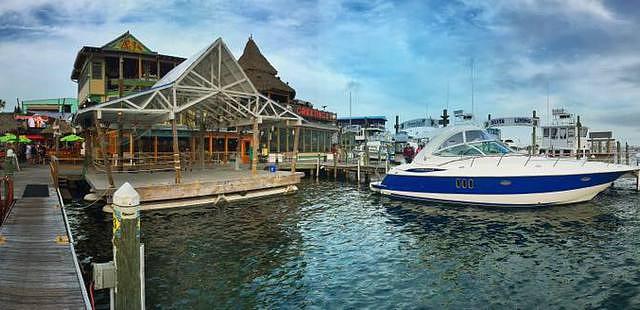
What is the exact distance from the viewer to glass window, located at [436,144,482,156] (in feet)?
68.1

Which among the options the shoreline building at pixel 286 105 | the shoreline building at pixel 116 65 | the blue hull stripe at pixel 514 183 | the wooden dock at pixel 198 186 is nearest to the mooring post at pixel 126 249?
the wooden dock at pixel 198 186

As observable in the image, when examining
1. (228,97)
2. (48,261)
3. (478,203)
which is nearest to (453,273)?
(48,261)

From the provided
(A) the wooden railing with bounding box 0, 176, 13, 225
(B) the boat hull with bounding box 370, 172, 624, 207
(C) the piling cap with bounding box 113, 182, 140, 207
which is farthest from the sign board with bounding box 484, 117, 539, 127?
(C) the piling cap with bounding box 113, 182, 140, 207

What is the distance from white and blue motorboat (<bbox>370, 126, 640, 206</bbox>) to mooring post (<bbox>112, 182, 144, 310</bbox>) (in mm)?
16641

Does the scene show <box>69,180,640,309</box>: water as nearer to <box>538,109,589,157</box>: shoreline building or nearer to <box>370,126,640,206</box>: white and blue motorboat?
<box>370,126,640,206</box>: white and blue motorboat

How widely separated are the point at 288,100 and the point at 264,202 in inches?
1045

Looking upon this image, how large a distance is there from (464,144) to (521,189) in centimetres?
399

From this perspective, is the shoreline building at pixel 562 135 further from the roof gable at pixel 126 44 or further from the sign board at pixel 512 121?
the roof gable at pixel 126 44

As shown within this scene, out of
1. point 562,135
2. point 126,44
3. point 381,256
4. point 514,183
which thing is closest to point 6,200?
point 381,256

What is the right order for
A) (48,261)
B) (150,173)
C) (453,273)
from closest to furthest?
(48,261), (453,273), (150,173)

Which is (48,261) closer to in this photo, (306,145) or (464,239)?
(464,239)

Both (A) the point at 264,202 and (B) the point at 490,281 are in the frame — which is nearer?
(B) the point at 490,281

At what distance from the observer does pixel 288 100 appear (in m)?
44.7

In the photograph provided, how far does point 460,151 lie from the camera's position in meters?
21.2
